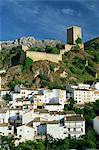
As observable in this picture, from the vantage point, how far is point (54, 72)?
39.2m

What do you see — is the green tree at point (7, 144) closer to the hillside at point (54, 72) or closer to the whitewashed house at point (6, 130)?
the whitewashed house at point (6, 130)

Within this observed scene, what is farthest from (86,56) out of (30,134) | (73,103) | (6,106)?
(30,134)

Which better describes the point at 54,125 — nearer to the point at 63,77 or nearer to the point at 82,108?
the point at 82,108

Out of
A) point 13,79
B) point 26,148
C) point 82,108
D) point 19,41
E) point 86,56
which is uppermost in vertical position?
point 19,41

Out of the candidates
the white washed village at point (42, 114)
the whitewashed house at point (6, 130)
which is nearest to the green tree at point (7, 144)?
the white washed village at point (42, 114)

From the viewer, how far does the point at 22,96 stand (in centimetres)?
3316

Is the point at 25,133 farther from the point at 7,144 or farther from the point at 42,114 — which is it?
the point at 42,114

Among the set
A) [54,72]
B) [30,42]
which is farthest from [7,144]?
[30,42]

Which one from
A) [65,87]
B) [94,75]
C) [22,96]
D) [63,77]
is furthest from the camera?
[94,75]

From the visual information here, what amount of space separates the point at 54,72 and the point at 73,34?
A: 33.0 ft

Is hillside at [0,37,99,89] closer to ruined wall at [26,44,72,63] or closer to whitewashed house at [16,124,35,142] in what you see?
ruined wall at [26,44,72,63]

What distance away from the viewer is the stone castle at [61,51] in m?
40.4

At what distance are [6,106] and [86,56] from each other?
52.9ft

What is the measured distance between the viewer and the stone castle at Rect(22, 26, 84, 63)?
40375 mm
